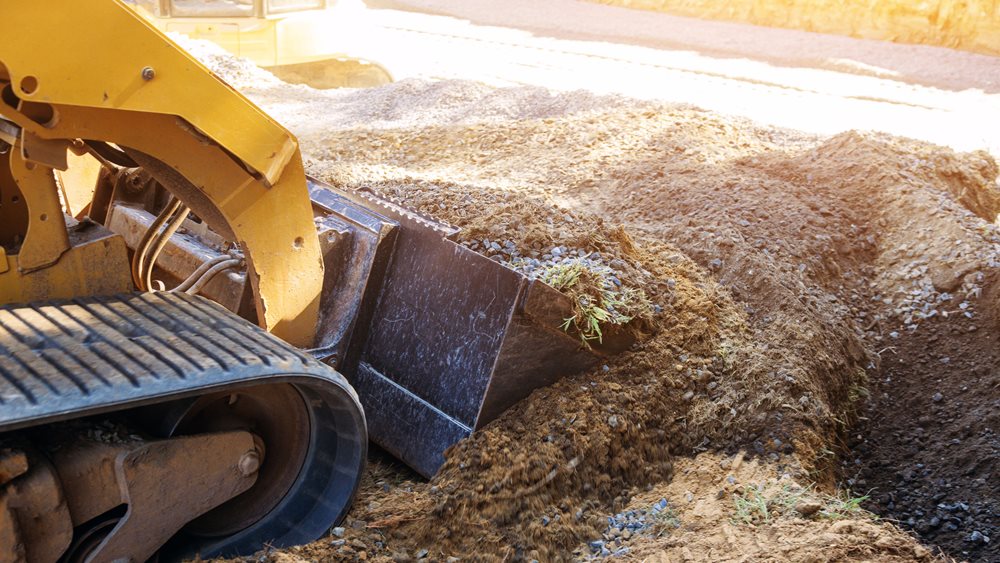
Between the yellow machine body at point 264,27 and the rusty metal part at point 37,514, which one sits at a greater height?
the rusty metal part at point 37,514

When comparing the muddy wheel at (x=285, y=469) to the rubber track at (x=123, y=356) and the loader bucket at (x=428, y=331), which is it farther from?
the loader bucket at (x=428, y=331)

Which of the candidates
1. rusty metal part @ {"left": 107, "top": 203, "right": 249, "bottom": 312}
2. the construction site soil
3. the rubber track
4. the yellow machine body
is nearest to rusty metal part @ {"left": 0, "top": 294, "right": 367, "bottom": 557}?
the rubber track

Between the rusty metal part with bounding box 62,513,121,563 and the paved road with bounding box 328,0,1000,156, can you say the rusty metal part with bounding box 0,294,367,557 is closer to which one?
the rusty metal part with bounding box 62,513,121,563

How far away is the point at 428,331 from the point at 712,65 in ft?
34.5

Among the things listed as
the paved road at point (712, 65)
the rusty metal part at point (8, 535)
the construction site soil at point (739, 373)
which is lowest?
the paved road at point (712, 65)

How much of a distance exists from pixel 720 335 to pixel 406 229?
1389 millimetres

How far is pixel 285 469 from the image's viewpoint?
3.11m

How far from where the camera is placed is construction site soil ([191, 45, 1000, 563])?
322cm

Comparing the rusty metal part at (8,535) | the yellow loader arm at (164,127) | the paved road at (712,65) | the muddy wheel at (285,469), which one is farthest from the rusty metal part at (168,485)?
the paved road at (712,65)

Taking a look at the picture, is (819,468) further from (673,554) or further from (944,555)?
(673,554)

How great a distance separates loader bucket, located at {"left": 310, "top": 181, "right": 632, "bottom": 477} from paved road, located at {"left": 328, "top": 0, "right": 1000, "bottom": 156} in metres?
5.59

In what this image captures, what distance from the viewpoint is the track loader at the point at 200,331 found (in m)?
2.43

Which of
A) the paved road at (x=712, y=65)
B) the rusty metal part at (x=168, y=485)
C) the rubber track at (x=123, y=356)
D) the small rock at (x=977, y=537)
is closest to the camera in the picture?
the rubber track at (x=123, y=356)

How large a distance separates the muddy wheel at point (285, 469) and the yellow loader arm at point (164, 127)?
335 mm
